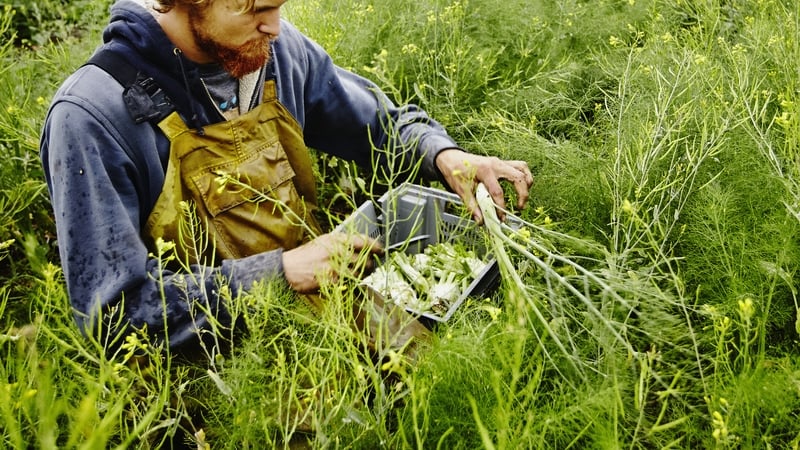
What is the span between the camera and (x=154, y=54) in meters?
1.92

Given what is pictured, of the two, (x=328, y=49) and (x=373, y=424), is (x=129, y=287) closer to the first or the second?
(x=373, y=424)

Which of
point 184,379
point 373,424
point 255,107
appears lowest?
point 184,379

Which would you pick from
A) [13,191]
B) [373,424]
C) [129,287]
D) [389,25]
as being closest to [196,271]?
[129,287]

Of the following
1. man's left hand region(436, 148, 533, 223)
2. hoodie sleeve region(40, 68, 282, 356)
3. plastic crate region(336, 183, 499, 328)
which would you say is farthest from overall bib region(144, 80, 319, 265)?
man's left hand region(436, 148, 533, 223)

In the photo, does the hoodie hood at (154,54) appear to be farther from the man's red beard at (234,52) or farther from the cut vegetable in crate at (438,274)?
the cut vegetable in crate at (438,274)

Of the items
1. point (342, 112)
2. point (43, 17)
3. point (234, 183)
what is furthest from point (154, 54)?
point (43, 17)

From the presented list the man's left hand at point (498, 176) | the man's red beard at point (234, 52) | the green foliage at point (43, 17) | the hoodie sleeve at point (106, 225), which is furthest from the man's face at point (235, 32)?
the green foliage at point (43, 17)

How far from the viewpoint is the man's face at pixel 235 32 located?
192 centimetres

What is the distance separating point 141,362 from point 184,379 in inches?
5.8

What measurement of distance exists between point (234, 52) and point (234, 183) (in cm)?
43

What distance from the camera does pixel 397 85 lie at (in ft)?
10.6

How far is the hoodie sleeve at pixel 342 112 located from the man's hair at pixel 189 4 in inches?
14.1

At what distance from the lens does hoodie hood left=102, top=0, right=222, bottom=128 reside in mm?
1903

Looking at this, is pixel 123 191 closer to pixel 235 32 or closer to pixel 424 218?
pixel 235 32
